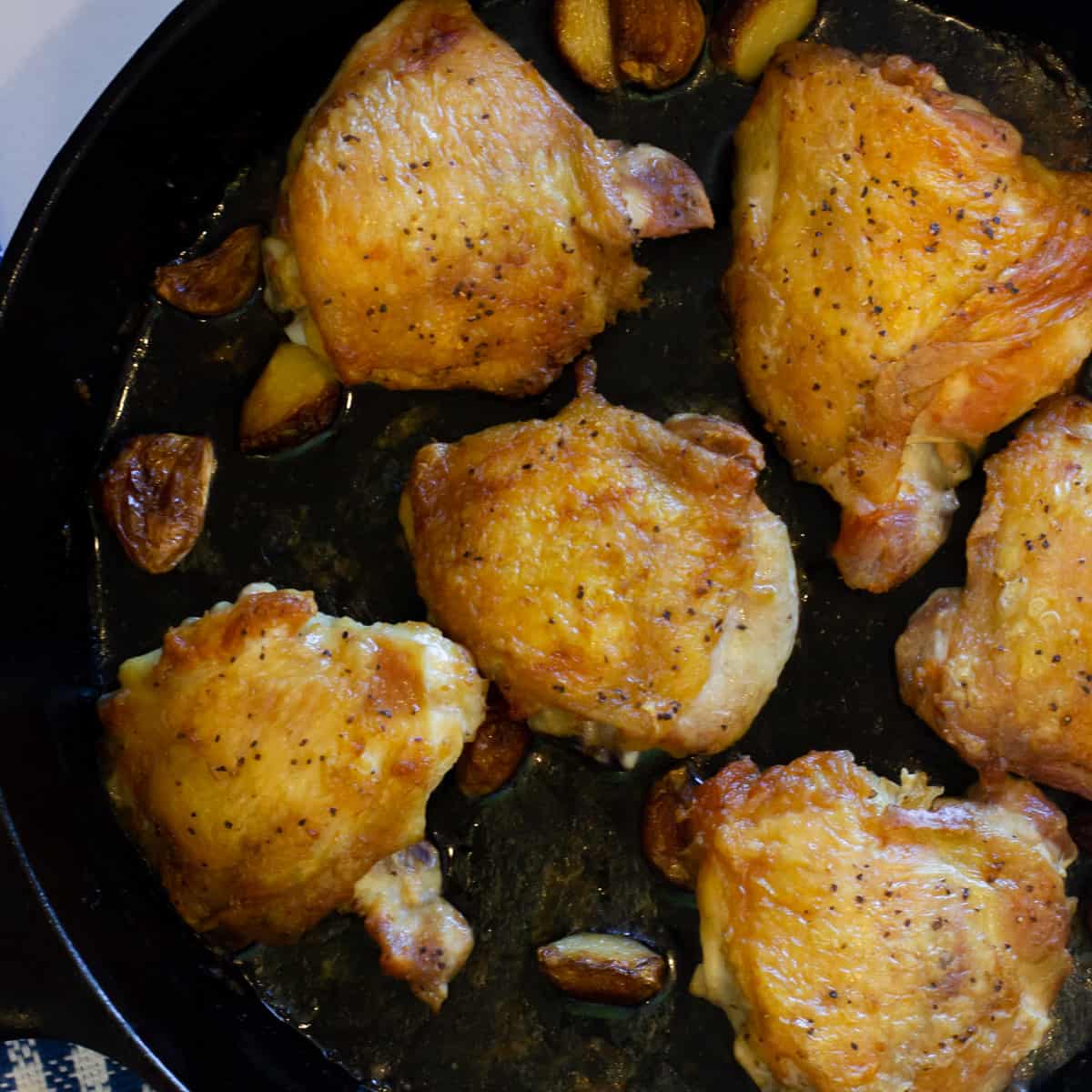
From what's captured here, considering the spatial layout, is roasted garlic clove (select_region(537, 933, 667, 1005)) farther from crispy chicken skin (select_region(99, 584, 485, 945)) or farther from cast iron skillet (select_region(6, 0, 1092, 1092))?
crispy chicken skin (select_region(99, 584, 485, 945))

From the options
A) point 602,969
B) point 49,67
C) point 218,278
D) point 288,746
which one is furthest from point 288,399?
point 602,969

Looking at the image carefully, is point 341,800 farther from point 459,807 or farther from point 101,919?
point 101,919

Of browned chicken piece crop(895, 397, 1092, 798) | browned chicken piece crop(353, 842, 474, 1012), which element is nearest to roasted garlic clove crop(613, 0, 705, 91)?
browned chicken piece crop(895, 397, 1092, 798)

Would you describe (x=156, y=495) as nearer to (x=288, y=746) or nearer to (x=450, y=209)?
(x=288, y=746)

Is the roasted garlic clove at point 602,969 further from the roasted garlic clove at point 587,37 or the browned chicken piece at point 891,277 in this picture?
the roasted garlic clove at point 587,37

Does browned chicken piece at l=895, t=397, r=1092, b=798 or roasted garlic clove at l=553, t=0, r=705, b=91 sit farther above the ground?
roasted garlic clove at l=553, t=0, r=705, b=91

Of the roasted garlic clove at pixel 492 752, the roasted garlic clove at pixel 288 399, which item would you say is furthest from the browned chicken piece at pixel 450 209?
the roasted garlic clove at pixel 492 752
